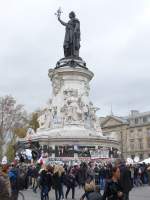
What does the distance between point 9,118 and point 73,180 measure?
39.1 meters

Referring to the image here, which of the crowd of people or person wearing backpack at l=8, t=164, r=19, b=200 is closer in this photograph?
the crowd of people

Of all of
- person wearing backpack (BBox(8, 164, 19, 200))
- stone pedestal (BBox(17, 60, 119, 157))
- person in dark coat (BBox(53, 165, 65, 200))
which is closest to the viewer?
person wearing backpack (BBox(8, 164, 19, 200))

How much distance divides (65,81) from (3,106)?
2265cm

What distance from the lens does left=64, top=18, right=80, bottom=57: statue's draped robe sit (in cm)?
3879

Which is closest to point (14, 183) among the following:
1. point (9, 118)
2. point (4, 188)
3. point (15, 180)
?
point (15, 180)

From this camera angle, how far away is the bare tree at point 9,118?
57022 mm

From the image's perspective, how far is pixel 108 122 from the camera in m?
97.9

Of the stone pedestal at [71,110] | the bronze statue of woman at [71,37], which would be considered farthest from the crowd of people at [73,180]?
the bronze statue of woman at [71,37]

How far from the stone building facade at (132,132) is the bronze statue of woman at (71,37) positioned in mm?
51446

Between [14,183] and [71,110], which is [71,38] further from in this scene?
[14,183]

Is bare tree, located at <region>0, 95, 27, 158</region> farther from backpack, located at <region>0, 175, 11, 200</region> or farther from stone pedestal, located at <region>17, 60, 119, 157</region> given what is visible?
backpack, located at <region>0, 175, 11, 200</region>

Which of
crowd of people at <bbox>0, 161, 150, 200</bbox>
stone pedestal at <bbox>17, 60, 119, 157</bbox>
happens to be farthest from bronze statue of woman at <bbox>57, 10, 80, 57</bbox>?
crowd of people at <bbox>0, 161, 150, 200</bbox>

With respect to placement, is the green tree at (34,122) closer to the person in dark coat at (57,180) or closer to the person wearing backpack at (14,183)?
the person in dark coat at (57,180)

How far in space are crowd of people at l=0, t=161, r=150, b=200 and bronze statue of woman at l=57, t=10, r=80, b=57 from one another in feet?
40.7
